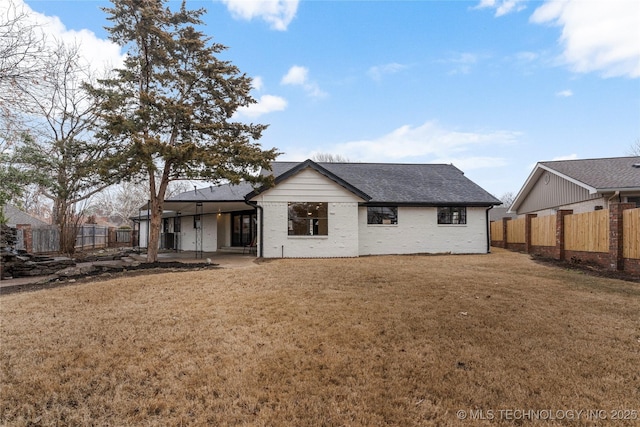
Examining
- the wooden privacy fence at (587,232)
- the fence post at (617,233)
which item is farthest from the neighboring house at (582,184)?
the fence post at (617,233)

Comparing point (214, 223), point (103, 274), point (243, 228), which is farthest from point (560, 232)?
point (214, 223)

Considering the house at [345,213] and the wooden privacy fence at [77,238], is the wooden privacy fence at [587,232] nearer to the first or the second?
the house at [345,213]

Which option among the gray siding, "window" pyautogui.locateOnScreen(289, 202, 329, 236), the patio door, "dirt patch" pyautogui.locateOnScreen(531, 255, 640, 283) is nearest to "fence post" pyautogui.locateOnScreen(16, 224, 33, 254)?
the patio door

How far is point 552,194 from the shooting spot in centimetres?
1761

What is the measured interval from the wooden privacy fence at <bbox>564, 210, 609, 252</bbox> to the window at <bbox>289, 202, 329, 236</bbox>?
9215 mm

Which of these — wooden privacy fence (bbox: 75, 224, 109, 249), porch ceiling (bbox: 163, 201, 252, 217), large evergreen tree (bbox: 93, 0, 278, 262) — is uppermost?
large evergreen tree (bbox: 93, 0, 278, 262)

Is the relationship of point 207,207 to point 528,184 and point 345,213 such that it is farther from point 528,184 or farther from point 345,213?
point 528,184

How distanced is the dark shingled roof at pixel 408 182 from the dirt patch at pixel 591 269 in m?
4.73

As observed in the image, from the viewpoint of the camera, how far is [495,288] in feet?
23.4

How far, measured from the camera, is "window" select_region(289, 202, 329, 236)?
14.1 meters

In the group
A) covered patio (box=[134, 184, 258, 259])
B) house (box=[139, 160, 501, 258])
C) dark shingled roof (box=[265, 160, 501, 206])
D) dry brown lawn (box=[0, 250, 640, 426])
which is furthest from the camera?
covered patio (box=[134, 184, 258, 259])

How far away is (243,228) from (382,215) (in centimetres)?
772

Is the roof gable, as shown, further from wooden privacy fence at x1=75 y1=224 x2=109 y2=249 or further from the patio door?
wooden privacy fence at x1=75 y1=224 x2=109 y2=249

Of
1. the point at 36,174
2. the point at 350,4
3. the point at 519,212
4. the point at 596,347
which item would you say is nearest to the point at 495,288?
the point at 596,347
